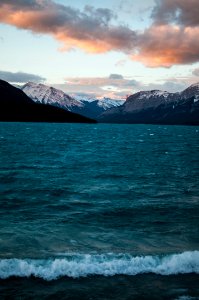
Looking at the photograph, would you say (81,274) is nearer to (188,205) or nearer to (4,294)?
(4,294)

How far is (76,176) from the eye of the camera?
46.2 m

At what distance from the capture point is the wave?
15.9m

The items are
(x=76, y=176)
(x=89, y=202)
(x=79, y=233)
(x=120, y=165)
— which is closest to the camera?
(x=79, y=233)

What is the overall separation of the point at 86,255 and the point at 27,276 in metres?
3.32

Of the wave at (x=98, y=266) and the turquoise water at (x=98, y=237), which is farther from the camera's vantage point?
the wave at (x=98, y=266)

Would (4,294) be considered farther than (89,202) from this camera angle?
No

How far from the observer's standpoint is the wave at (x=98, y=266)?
1586cm

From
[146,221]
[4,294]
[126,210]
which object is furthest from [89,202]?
[4,294]

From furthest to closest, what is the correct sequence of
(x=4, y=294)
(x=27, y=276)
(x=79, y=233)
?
(x=79, y=233)
(x=27, y=276)
(x=4, y=294)

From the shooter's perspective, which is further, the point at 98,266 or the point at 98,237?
the point at 98,237

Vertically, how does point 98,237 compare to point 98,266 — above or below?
below

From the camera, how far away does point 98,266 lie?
1658cm

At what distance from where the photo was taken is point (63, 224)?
24.2 meters

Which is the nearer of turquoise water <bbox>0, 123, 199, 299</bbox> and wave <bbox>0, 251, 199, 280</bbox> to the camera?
turquoise water <bbox>0, 123, 199, 299</bbox>
